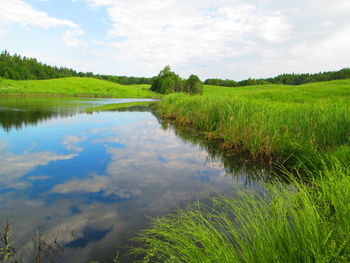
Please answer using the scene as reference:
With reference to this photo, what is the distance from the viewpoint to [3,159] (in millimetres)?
6980

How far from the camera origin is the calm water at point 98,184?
3.55 metres

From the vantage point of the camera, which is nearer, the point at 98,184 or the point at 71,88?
the point at 98,184

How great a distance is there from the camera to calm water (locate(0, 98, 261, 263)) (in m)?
3.55

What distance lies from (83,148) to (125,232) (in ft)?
19.4

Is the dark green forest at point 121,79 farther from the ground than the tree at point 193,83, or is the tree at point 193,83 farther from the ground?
the dark green forest at point 121,79

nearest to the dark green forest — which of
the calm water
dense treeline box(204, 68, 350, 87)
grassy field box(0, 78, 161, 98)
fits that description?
dense treeline box(204, 68, 350, 87)

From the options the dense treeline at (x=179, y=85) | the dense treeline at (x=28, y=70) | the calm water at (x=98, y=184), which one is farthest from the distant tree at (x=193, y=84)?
the dense treeline at (x=28, y=70)

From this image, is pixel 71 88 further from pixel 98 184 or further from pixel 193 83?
pixel 98 184

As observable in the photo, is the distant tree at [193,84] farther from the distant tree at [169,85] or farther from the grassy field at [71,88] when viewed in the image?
the grassy field at [71,88]

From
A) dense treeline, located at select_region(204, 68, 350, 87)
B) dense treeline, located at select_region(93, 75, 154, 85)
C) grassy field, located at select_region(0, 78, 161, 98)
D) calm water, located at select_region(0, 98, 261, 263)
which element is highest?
dense treeline, located at select_region(93, 75, 154, 85)

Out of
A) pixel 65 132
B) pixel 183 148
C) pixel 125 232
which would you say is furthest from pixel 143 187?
pixel 65 132

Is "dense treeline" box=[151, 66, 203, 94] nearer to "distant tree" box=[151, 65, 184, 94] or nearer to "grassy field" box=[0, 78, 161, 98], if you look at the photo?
"distant tree" box=[151, 65, 184, 94]

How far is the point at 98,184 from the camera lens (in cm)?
545

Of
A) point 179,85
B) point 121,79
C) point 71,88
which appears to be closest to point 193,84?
point 179,85
